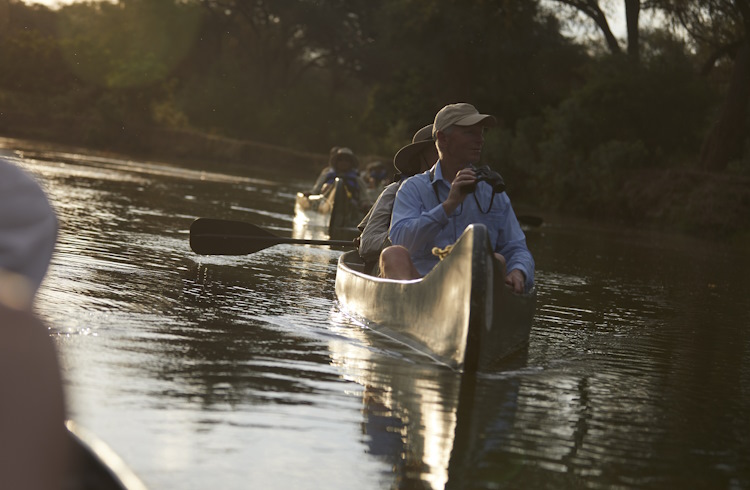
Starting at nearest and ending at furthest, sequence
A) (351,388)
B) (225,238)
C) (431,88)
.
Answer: (351,388), (225,238), (431,88)

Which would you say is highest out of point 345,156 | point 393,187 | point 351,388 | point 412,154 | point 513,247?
point 345,156

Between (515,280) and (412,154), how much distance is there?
5.19ft

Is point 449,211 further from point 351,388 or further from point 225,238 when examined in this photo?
point 225,238

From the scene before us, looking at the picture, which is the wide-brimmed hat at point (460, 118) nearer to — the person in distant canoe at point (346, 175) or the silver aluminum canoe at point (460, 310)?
the silver aluminum canoe at point (460, 310)

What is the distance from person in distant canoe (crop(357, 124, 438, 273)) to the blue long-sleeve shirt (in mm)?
744

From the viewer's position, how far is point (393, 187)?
838cm

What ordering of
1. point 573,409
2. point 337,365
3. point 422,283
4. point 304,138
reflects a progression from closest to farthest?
point 573,409
point 337,365
point 422,283
point 304,138

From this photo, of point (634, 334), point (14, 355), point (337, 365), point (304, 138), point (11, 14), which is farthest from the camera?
point (11, 14)

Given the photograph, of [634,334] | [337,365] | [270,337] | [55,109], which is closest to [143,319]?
[270,337]

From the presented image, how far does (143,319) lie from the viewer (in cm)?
721

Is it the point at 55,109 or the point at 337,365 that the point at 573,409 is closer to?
the point at 337,365

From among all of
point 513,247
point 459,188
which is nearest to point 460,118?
point 459,188

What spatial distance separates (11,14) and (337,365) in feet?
253

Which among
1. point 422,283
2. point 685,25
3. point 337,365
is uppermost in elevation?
point 685,25
